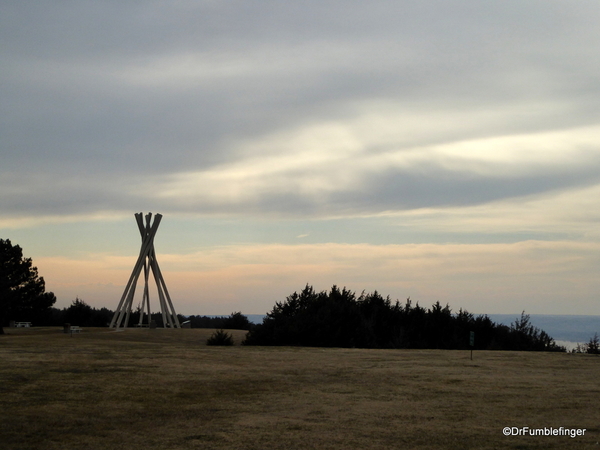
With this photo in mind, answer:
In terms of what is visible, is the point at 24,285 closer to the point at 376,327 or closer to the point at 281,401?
the point at 376,327

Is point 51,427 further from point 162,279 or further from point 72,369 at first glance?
point 162,279

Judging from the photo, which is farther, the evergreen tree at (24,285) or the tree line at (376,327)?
the evergreen tree at (24,285)

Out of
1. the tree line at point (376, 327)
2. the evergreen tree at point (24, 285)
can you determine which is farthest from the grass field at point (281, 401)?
the evergreen tree at point (24, 285)

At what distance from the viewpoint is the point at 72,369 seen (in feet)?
47.3

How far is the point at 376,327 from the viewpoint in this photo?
102 feet

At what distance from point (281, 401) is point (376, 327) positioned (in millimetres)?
19894

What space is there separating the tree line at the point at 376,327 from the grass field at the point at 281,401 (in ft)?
28.2

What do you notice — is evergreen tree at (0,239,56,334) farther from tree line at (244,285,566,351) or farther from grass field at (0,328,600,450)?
grass field at (0,328,600,450)

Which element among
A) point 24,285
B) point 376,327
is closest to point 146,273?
point 376,327

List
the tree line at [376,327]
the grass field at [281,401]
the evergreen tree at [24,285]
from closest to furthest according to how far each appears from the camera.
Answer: the grass field at [281,401] < the tree line at [376,327] < the evergreen tree at [24,285]

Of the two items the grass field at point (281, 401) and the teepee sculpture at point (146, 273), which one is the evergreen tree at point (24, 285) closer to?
the teepee sculpture at point (146, 273)

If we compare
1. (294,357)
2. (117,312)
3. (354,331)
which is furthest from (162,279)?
(294,357)

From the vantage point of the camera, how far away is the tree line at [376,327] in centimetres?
2723

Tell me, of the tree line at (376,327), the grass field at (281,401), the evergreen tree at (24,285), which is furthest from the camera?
the evergreen tree at (24,285)
